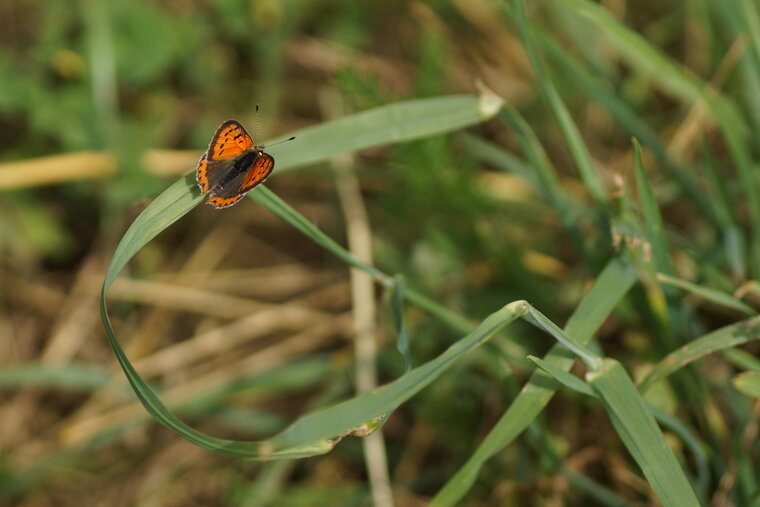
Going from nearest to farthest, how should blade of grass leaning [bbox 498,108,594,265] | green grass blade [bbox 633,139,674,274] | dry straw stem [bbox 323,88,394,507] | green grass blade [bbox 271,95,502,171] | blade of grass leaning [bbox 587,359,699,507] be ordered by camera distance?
blade of grass leaning [bbox 587,359,699,507] < green grass blade [bbox 633,139,674,274] < green grass blade [bbox 271,95,502,171] < blade of grass leaning [bbox 498,108,594,265] < dry straw stem [bbox 323,88,394,507]

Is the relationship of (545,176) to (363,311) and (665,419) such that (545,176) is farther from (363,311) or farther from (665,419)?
(363,311)

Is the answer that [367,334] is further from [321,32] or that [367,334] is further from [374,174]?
[321,32]

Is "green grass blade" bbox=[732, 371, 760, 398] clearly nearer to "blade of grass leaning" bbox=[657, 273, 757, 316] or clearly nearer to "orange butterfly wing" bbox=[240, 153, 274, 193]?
"blade of grass leaning" bbox=[657, 273, 757, 316]

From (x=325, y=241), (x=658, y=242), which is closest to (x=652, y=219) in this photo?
(x=658, y=242)

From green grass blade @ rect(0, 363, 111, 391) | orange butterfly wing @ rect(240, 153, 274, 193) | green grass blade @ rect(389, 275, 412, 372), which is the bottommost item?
green grass blade @ rect(389, 275, 412, 372)

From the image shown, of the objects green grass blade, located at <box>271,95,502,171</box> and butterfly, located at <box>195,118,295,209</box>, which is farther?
green grass blade, located at <box>271,95,502,171</box>

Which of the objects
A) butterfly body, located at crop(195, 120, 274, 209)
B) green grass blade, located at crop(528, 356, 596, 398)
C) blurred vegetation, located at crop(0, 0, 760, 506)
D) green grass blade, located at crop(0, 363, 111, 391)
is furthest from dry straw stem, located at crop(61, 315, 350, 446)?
green grass blade, located at crop(528, 356, 596, 398)
